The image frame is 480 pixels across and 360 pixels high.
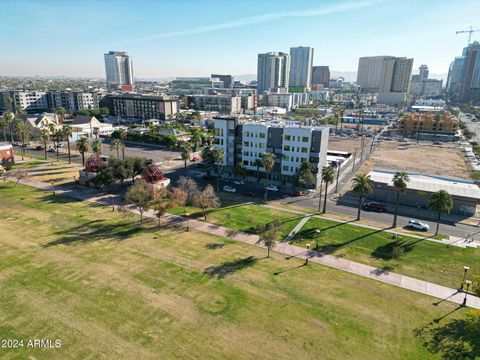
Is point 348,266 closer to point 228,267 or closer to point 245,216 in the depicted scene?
point 228,267

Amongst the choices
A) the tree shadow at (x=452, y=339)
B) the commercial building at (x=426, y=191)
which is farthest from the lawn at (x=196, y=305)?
the commercial building at (x=426, y=191)

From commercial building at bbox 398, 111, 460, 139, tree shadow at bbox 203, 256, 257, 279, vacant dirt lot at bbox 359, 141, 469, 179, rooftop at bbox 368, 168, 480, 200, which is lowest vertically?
tree shadow at bbox 203, 256, 257, 279

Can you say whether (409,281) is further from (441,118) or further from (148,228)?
(441,118)

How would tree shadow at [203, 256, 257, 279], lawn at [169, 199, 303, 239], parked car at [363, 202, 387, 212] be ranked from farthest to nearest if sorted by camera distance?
1. parked car at [363, 202, 387, 212]
2. lawn at [169, 199, 303, 239]
3. tree shadow at [203, 256, 257, 279]

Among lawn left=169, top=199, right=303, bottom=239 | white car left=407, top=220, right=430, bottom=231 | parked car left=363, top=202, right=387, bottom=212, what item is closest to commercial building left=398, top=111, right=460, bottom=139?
parked car left=363, top=202, right=387, bottom=212

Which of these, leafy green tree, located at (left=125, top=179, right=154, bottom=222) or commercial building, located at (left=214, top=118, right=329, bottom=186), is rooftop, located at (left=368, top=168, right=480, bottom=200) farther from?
leafy green tree, located at (left=125, top=179, right=154, bottom=222)

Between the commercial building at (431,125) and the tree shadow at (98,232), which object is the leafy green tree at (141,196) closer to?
the tree shadow at (98,232)
